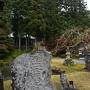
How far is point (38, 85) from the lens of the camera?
8227 mm

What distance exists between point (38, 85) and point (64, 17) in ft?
153

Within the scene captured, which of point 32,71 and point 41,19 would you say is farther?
point 41,19

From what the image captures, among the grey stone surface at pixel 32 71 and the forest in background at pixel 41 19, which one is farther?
the forest in background at pixel 41 19

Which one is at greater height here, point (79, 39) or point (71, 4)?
point (71, 4)

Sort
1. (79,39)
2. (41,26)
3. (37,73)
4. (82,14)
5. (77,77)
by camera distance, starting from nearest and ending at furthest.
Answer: (37,73)
(77,77)
(79,39)
(41,26)
(82,14)

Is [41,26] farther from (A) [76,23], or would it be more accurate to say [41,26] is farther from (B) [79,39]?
(B) [79,39]

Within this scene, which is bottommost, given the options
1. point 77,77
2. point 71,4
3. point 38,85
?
point 77,77

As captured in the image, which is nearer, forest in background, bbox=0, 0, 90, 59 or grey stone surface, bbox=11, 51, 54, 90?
grey stone surface, bbox=11, 51, 54, 90

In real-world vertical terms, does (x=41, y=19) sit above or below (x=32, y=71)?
above

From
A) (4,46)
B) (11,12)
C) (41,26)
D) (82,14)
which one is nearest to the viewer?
(4,46)

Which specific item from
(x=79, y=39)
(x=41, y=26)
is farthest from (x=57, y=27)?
(x=79, y=39)

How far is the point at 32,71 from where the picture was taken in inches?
323

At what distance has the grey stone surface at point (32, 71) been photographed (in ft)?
26.6

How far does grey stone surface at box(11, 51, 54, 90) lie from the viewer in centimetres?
811
